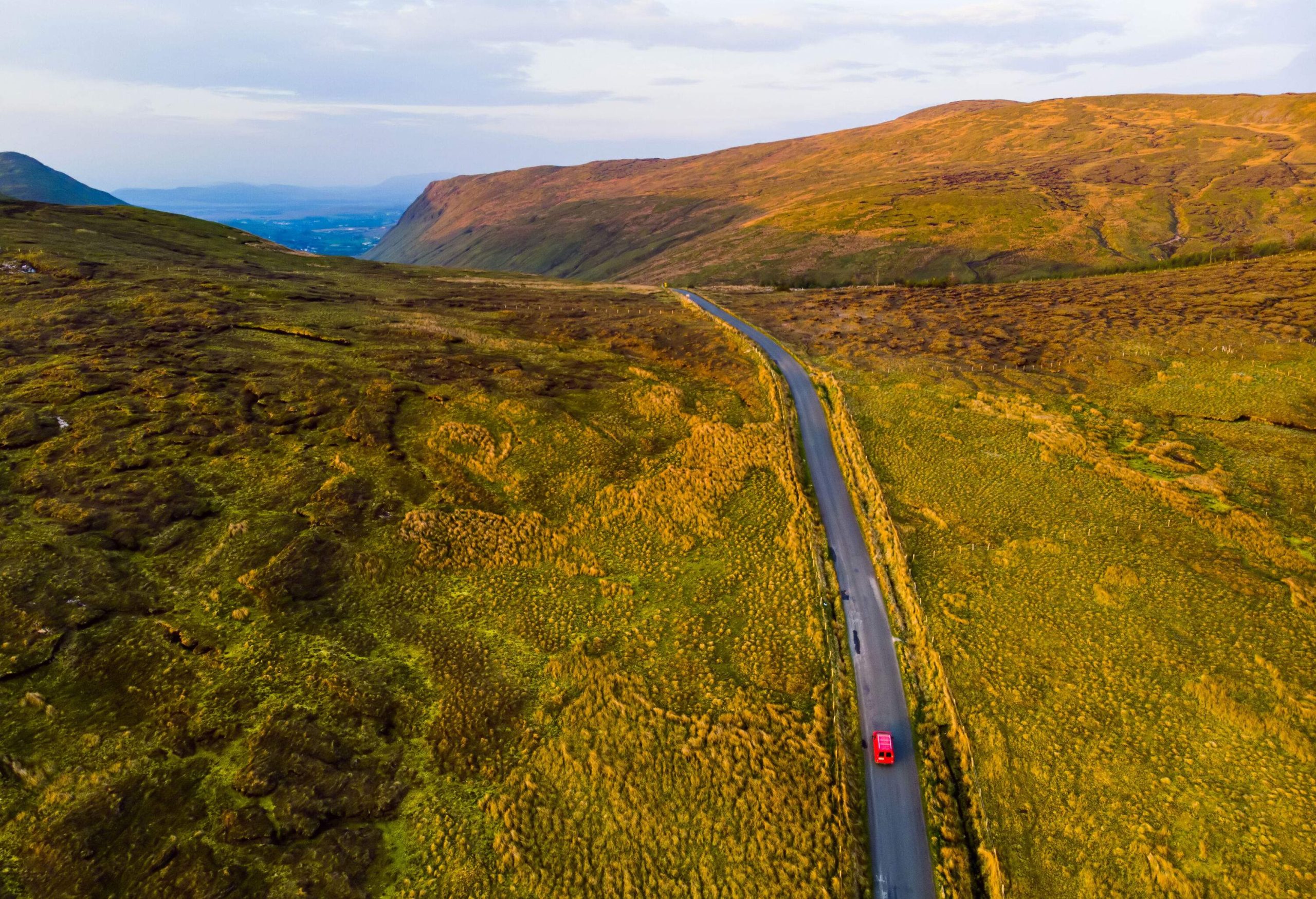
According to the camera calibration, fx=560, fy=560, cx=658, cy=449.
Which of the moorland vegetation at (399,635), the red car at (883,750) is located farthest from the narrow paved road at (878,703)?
the moorland vegetation at (399,635)

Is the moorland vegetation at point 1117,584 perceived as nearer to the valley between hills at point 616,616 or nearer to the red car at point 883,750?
the valley between hills at point 616,616

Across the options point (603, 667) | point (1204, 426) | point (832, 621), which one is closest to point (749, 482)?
point (832, 621)

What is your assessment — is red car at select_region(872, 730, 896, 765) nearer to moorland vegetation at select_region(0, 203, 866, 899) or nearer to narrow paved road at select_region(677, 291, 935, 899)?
narrow paved road at select_region(677, 291, 935, 899)

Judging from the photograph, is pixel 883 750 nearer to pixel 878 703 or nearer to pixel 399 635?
pixel 878 703

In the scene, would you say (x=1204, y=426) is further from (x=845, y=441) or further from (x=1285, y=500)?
(x=845, y=441)

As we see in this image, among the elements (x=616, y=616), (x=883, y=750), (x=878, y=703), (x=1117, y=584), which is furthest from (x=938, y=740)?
(x=1117, y=584)

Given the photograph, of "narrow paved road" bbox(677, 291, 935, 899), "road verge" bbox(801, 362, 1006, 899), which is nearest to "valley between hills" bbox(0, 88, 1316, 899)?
"road verge" bbox(801, 362, 1006, 899)
